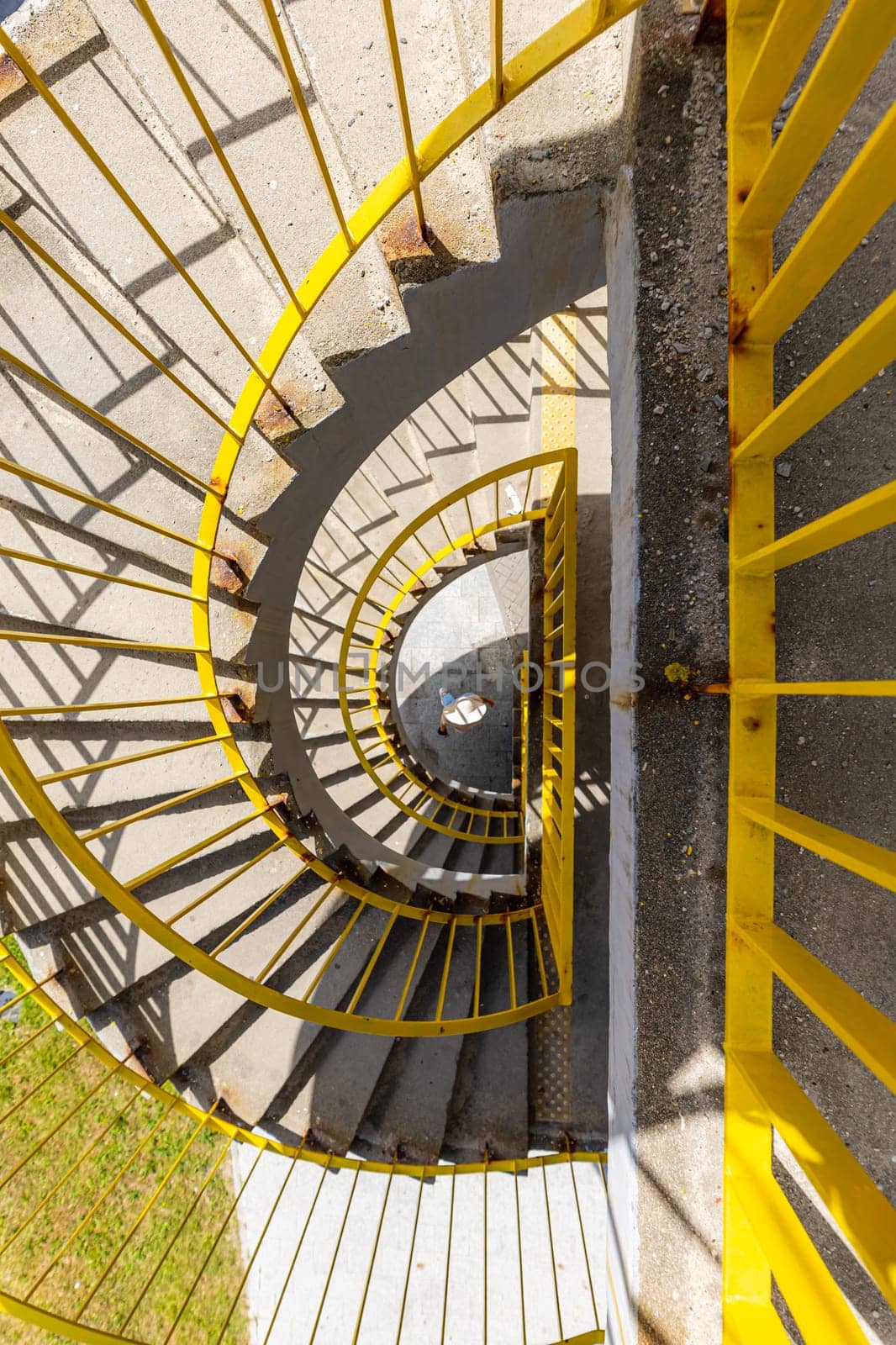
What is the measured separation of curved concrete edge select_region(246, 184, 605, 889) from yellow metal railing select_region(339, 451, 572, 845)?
3.64 feet

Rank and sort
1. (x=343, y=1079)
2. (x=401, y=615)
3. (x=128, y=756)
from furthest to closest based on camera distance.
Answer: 1. (x=401, y=615)
2. (x=343, y=1079)
3. (x=128, y=756)

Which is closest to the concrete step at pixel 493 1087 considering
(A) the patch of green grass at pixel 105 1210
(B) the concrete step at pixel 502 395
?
(A) the patch of green grass at pixel 105 1210

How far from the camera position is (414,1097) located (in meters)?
3.79

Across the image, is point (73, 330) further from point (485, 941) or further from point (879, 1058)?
point (485, 941)

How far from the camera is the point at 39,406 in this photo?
2631mm

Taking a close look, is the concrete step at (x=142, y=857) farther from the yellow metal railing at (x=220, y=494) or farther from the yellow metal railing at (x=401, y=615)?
the yellow metal railing at (x=401, y=615)

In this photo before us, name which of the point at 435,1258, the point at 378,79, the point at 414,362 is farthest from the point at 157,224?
the point at 435,1258

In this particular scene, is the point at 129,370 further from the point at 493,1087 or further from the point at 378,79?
the point at 493,1087

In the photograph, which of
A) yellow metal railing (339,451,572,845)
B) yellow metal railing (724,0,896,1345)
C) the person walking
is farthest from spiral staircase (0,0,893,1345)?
the person walking

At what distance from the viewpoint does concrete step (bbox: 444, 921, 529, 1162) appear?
3936mm

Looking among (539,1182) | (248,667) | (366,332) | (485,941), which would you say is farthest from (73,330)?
(539,1182)

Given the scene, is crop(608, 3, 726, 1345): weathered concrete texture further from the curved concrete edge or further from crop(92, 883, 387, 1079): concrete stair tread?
crop(92, 883, 387, 1079): concrete stair tread

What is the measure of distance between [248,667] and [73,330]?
1.67m

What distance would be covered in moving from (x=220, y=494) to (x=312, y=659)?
252 centimetres
